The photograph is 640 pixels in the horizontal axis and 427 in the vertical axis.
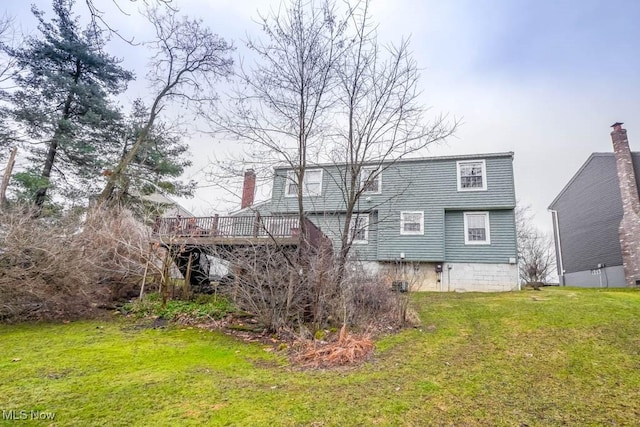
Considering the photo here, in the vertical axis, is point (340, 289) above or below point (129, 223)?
below

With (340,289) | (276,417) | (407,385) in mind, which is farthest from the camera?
(340,289)

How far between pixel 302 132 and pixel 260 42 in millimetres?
2647

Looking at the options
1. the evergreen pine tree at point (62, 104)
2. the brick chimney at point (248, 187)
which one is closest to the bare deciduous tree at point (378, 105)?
the brick chimney at point (248, 187)

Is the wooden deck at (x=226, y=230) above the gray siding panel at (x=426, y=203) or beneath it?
beneath

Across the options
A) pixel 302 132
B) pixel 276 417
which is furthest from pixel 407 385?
pixel 302 132

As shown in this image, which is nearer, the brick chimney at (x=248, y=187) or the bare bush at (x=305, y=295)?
the bare bush at (x=305, y=295)

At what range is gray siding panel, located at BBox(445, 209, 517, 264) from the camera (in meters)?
13.2

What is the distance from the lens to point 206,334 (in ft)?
24.0

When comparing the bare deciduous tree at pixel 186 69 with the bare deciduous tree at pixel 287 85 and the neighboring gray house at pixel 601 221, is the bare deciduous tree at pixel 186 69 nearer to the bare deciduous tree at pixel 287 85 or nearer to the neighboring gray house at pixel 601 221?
the bare deciduous tree at pixel 287 85

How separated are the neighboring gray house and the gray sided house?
5.76m

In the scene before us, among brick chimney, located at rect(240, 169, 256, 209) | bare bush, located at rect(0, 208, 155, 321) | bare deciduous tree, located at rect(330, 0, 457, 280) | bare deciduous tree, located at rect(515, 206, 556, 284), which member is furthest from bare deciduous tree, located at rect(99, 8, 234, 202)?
bare deciduous tree, located at rect(515, 206, 556, 284)

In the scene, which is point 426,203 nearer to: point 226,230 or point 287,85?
point 287,85

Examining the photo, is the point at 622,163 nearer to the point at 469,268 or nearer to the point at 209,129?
the point at 469,268

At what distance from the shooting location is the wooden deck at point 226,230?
375 inches
